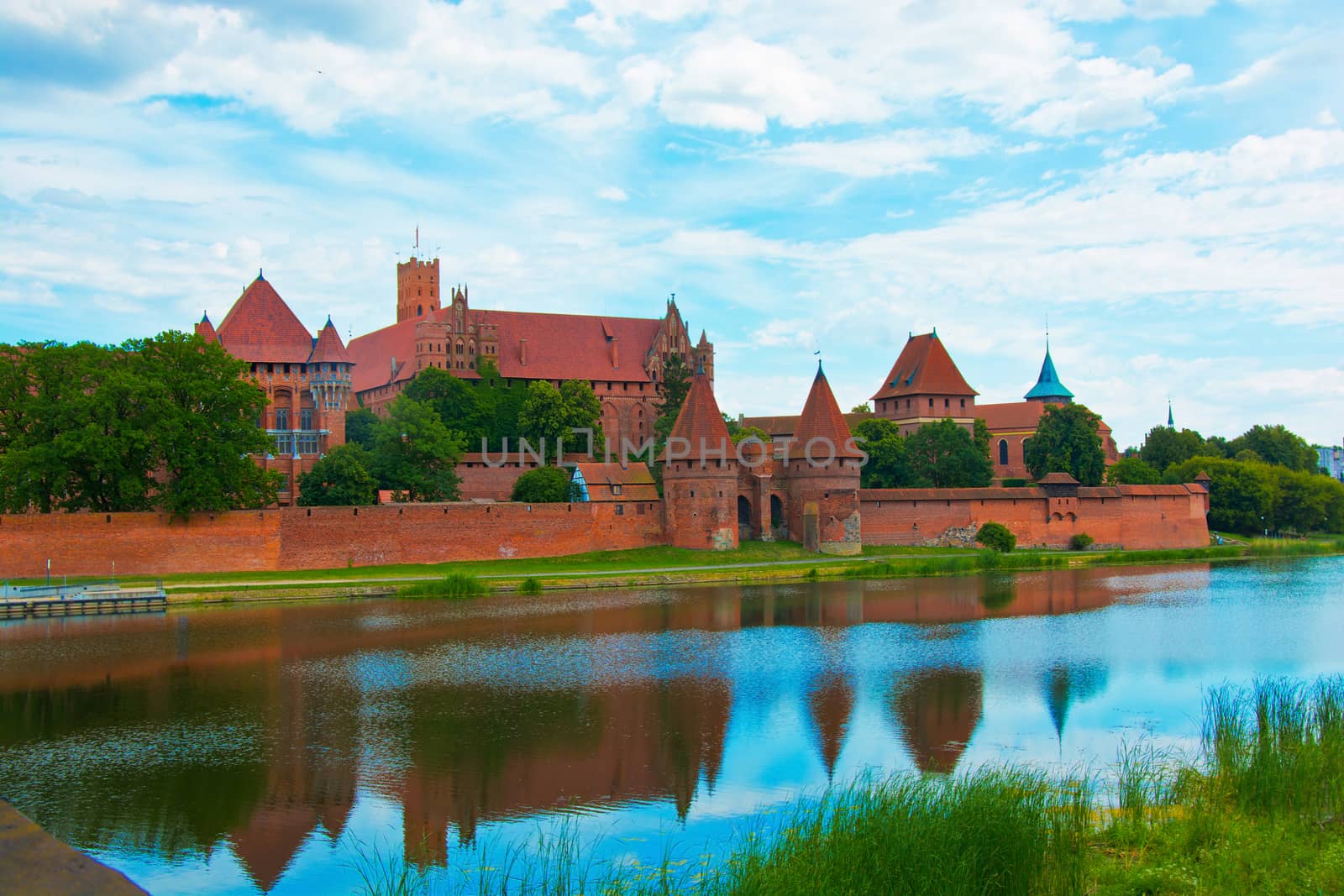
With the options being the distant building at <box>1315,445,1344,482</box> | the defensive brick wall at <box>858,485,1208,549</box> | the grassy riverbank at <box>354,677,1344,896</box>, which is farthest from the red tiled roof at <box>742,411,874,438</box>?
the distant building at <box>1315,445,1344,482</box>

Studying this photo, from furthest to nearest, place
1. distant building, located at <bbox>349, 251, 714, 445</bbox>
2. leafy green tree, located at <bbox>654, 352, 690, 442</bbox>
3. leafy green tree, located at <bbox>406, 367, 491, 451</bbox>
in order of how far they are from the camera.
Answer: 1. distant building, located at <bbox>349, 251, 714, 445</bbox>
2. leafy green tree, located at <bbox>654, 352, 690, 442</bbox>
3. leafy green tree, located at <bbox>406, 367, 491, 451</bbox>

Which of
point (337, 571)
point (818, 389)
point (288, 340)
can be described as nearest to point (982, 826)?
point (337, 571)

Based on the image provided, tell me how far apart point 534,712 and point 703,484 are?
21.4 metres

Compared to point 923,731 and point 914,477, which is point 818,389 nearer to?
point 914,477

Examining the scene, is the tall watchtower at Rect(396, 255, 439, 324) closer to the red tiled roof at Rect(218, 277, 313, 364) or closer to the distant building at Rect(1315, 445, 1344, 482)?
the red tiled roof at Rect(218, 277, 313, 364)

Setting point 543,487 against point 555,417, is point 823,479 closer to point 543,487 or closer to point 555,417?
point 543,487

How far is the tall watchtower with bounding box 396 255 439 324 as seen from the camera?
71.2 m

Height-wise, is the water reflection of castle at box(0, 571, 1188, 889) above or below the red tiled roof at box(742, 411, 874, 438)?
below

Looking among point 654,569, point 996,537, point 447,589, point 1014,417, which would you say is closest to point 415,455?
point 654,569

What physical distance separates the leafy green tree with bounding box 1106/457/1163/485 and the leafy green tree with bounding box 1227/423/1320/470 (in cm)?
1682

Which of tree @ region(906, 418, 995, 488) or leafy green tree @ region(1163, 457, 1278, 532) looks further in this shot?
leafy green tree @ region(1163, 457, 1278, 532)

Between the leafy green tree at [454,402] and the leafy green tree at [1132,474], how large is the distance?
26110 millimetres

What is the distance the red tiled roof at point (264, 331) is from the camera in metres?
43.8

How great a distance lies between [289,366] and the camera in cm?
4412
